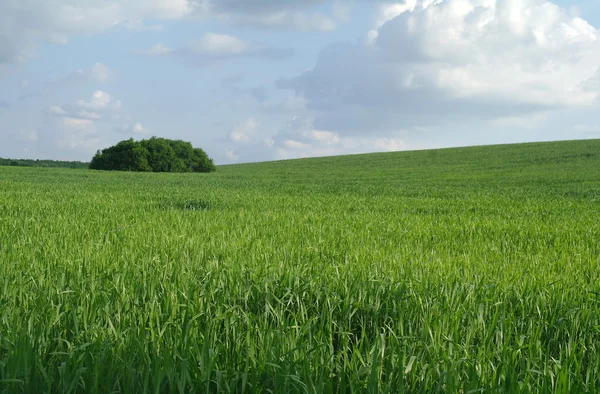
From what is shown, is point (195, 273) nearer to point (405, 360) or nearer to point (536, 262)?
point (405, 360)

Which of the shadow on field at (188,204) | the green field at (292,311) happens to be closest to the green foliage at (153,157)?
the shadow on field at (188,204)

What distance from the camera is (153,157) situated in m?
63.1

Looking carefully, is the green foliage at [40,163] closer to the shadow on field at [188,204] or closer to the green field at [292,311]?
the shadow on field at [188,204]

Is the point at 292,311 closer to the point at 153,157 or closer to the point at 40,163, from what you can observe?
the point at 153,157

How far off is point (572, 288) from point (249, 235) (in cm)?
391

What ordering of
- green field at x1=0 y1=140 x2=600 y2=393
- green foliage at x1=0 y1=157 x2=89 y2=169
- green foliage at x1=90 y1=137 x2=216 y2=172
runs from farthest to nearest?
green foliage at x1=0 y1=157 x2=89 y2=169 < green foliage at x1=90 y1=137 x2=216 y2=172 < green field at x1=0 y1=140 x2=600 y2=393

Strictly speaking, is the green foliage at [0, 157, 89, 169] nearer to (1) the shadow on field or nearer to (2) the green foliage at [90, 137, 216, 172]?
(2) the green foliage at [90, 137, 216, 172]

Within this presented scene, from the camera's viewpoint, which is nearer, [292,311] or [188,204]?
[292,311]

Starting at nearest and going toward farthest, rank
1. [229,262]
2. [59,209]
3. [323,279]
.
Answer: [323,279] → [229,262] → [59,209]

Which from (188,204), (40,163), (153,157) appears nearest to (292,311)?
(188,204)

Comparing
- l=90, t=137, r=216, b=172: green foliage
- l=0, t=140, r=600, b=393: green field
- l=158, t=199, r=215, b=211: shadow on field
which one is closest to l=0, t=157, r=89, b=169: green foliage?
l=90, t=137, r=216, b=172: green foliage

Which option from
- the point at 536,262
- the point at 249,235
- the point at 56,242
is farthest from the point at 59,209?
the point at 536,262

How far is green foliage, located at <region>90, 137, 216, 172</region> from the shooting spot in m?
62.2

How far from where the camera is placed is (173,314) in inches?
110
